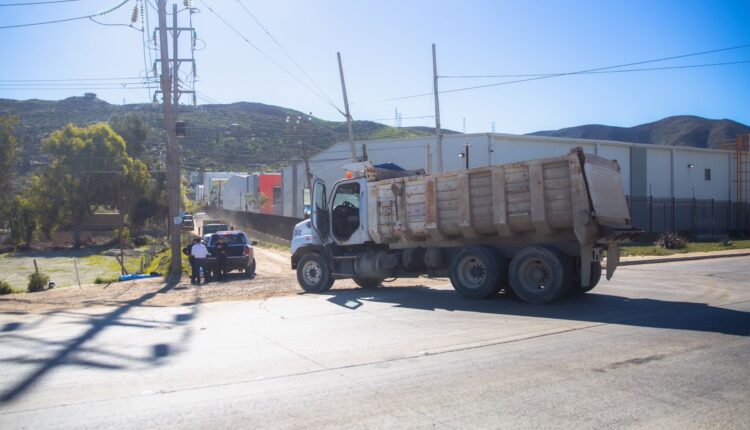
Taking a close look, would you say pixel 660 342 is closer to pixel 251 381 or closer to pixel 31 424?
pixel 251 381

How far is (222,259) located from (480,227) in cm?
1072

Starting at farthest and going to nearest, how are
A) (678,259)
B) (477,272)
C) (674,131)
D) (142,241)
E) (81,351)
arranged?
(674,131), (142,241), (678,259), (477,272), (81,351)

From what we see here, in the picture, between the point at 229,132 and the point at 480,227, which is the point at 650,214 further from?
the point at 229,132

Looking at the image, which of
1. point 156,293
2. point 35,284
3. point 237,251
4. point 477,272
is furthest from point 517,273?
point 35,284

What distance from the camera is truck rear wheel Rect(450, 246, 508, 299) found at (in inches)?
516

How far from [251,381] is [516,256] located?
7267mm

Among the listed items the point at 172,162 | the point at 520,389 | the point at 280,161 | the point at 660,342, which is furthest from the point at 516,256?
the point at 280,161

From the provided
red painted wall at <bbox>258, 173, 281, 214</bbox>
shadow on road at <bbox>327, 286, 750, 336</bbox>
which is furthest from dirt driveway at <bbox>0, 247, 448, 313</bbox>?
red painted wall at <bbox>258, 173, 281, 214</bbox>

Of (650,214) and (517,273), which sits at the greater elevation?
(650,214)

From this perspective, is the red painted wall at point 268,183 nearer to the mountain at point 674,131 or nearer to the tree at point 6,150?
the tree at point 6,150

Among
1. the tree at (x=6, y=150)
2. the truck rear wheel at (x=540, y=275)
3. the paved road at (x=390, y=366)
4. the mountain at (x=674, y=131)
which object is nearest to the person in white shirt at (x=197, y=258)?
the paved road at (x=390, y=366)

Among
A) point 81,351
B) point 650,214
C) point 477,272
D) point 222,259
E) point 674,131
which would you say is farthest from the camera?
point 674,131

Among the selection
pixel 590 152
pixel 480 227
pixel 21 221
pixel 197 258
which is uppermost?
pixel 590 152

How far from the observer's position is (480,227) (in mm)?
13406
